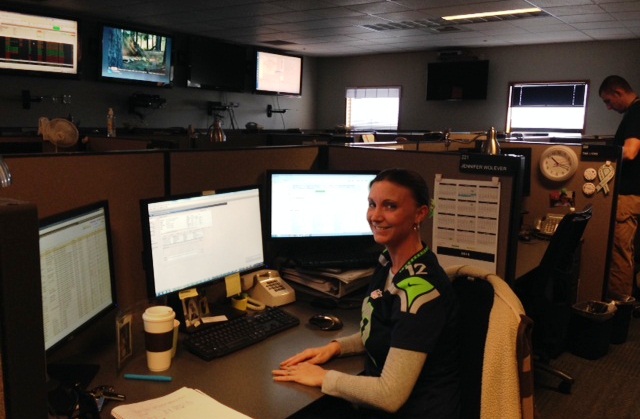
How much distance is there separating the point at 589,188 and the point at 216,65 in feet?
21.0

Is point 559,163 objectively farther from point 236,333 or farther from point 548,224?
point 236,333

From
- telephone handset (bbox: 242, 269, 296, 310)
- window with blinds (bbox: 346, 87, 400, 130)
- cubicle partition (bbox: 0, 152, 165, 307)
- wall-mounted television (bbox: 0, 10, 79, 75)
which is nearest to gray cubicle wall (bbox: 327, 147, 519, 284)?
telephone handset (bbox: 242, 269, 296, 310)

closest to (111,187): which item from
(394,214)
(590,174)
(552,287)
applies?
(394,214)

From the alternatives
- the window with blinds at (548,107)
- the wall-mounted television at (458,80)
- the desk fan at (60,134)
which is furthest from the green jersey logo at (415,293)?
the wall-mounted television at (458,80)

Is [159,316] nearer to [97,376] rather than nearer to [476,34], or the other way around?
[97,376]

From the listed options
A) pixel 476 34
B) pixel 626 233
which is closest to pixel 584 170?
pixel 626 233

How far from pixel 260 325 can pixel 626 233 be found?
9.65ft

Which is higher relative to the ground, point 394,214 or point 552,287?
point 394,214

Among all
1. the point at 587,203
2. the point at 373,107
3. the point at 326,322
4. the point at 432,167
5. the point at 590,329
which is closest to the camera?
the point at 326,322

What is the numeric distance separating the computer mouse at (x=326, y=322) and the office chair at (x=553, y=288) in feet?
3.76

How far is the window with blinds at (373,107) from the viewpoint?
32.7 feet

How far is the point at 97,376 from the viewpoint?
133cm

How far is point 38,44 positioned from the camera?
616 centimetres

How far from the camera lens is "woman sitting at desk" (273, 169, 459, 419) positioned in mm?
1298
